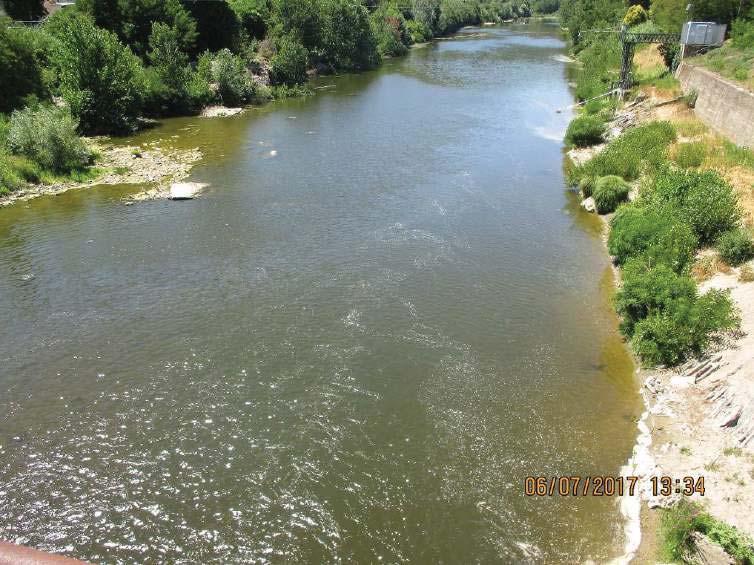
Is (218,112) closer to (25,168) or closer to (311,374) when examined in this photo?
(25,168)

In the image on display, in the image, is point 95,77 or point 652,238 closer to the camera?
point 652,238

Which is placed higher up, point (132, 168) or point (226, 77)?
point (226, 77)

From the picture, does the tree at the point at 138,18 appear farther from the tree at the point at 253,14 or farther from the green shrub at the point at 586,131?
the green shrub at the point at 586,131

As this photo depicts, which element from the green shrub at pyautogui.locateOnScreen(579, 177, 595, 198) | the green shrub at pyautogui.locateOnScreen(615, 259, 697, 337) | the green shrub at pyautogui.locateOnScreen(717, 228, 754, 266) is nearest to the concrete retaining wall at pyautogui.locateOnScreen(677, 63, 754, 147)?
the green shrub at pyautogui.locateOnScreen(579, 177, 595, 198)

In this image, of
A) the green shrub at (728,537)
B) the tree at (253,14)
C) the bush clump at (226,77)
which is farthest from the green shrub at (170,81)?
the green shrub at (728,537)

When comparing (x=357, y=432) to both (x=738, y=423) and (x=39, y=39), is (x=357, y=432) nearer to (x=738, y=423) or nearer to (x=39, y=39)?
(x=738, y=423)

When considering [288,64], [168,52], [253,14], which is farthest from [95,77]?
[253,14]

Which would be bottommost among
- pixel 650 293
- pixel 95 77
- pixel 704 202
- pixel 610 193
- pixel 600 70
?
pixel 650 293
